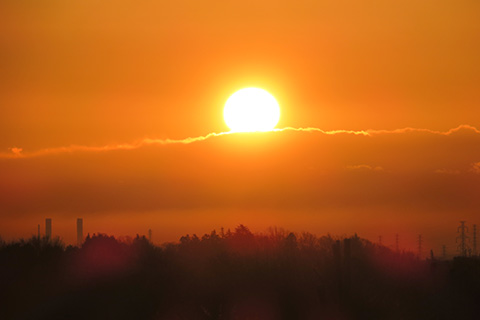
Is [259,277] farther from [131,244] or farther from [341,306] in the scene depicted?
[131,244]

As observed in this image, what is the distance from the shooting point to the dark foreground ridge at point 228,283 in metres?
45.0

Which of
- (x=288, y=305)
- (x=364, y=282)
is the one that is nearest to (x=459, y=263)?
(x=364, y=282)

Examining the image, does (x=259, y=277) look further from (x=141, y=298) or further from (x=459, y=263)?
(x=459, y=263)

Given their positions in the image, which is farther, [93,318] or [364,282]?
[364,282]

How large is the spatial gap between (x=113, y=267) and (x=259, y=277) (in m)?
7.94

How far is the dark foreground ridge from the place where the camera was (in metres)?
45.0

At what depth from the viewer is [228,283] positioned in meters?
48.0

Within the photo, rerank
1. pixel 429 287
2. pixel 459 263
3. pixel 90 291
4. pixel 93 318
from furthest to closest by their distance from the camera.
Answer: pixel 459 263 → pixel 429 287 → pixel 90 291 → pixel 93 318

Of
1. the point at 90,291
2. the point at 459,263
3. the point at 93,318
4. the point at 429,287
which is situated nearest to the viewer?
the point at 93,318

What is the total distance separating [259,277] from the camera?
48750 millimetres

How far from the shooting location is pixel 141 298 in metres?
46.7

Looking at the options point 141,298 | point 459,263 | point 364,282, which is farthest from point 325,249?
point 141,298

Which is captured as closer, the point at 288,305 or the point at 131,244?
the point at 288,305

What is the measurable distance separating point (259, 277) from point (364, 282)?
15.9 ft
